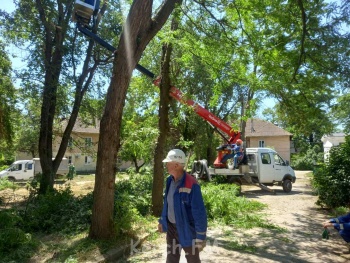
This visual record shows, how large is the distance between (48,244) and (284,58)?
6.76 meters

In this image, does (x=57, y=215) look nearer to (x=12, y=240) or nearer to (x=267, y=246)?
(x=12, y=240)

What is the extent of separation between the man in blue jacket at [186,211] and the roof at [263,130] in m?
46.4

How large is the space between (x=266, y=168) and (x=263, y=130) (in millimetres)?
33611

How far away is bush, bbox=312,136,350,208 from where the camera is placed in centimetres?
1059

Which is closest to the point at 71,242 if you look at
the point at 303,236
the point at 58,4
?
the point at 303,236

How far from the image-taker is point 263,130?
50.3 metres

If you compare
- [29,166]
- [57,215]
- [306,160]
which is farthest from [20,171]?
[306,160]

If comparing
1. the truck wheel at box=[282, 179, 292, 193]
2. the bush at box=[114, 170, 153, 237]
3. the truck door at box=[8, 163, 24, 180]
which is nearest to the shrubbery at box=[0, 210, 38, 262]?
the bush at box=[114, 170, 153, 237]

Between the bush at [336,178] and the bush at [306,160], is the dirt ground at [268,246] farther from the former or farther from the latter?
the bush at [306,160]

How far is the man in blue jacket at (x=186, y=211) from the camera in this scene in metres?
4.11

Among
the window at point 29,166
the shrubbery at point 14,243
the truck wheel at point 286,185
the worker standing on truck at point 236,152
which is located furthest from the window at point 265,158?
the window at point 29,166

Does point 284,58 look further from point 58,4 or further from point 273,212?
point 58,4

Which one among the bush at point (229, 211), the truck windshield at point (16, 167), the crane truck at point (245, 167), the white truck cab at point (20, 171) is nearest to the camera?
the bush at point (229, 211)

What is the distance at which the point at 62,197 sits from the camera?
9.61 metres
